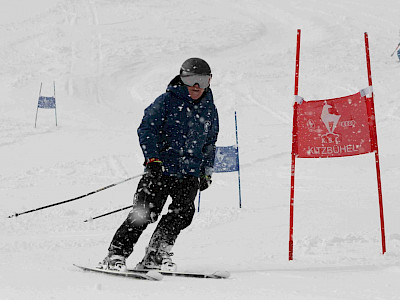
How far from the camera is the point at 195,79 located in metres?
3.82

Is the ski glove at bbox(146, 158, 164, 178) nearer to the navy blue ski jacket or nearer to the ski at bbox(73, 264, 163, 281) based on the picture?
the navy blue ski jacket

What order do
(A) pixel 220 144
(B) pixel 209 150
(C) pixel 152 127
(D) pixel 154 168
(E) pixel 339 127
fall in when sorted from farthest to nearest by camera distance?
(A) pixel 220 144 < (E) pixel 339 127 < (B) pixel 209 150 < (C) pixel 152 127 < (D) pixel 154 168

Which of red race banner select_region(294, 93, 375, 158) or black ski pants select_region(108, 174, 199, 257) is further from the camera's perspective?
red race banner select_region(294, 93, 375, 158)

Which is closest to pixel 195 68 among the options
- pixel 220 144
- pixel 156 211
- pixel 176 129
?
pixel 176 129

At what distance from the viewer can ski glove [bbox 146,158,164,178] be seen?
3.62 meters

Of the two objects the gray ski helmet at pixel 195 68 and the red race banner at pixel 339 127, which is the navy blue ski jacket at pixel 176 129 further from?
the red race banner at pixel 339 127

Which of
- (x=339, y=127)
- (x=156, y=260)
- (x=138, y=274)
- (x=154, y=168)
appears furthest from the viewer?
(x=339, y=127)

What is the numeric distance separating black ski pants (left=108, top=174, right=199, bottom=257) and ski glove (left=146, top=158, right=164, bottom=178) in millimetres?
73

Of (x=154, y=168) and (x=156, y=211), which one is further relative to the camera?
(x=156, y=211)

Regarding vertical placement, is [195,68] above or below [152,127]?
above

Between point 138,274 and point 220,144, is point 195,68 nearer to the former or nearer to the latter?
point 138,274

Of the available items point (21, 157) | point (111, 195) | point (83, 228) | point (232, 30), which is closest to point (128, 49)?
point (232, 30)

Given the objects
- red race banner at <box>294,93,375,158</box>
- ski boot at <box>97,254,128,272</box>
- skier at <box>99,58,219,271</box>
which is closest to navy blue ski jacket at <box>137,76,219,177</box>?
skier at <box>99,58,219,271</box>

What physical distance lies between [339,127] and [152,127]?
69.9 inches
